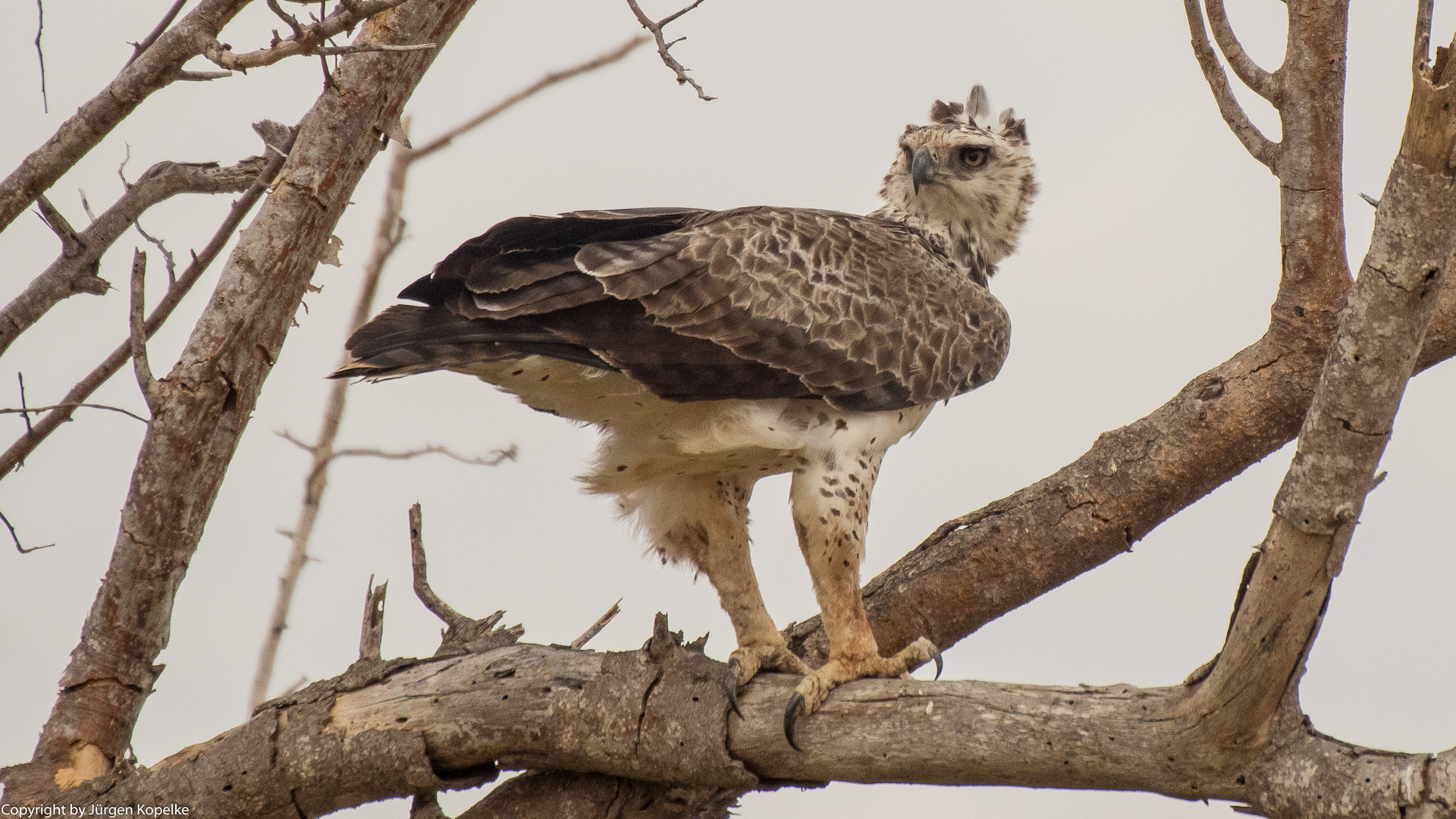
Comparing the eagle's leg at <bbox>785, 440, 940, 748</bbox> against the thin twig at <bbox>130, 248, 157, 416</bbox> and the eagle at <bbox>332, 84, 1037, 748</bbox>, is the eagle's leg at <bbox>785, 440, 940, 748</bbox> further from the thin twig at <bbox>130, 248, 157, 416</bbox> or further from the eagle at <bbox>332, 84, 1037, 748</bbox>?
the thin twig at <bbox>130, 248, 157, 416</bbox>

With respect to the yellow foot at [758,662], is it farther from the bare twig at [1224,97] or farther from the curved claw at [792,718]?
the bare twig at [1224,97]

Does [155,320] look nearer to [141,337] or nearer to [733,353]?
[141,337]

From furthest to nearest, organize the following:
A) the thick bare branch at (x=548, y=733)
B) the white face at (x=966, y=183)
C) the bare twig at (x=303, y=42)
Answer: the white face at (x=966, y=183), the thick bare branch at (x=548, y=733), the bare twig at (x=303, y=42)

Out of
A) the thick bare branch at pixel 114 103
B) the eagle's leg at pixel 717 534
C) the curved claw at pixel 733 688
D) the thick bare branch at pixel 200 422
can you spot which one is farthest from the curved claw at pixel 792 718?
the thick bare branch at pixel 114 103

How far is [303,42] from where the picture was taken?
10.4 ft

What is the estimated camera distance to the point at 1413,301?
2594mm

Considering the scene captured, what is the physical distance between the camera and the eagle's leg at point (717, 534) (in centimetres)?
509

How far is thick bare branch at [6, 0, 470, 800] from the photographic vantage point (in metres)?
4.25

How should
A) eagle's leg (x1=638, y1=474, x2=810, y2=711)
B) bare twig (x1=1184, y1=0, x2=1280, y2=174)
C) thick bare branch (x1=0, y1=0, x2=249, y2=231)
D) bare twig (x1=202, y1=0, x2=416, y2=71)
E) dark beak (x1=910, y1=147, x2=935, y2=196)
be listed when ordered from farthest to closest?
dark beak (x1=910, y1=147, x2=935, y2=196) → eagle's leg (x1=638, y1=474, x2=810, y2=711) → bare twig (x1=1184, y1=0, x2=1280, y2=174) → thick bare branch (x1=0, y1=0, x2=249, y2=231) → bare twig (x1=202, y1=0, x2=416, y2=71)

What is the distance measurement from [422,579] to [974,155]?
3.09 metres

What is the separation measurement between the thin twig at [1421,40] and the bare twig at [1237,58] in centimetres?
205

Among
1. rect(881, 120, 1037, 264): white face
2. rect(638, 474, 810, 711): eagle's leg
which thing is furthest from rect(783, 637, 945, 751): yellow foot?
rect(881, 120, 1037, 264): white face

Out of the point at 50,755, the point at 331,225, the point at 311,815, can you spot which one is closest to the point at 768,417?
the point at 331,225

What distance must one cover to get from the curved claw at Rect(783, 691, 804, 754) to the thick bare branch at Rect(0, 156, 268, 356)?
2.80m
